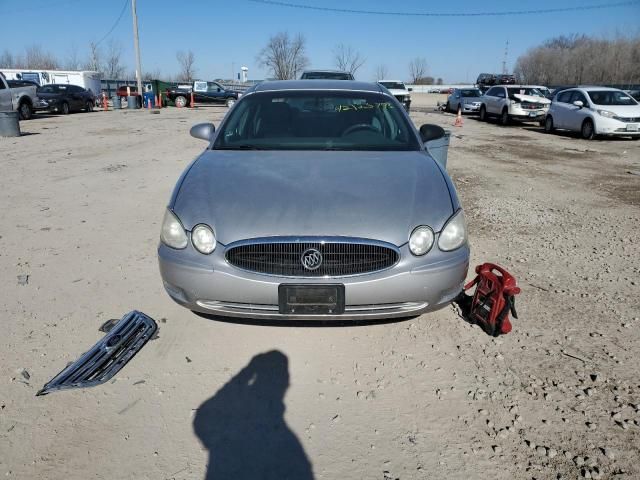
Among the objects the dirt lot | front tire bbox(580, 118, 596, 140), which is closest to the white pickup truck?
the dirt lot

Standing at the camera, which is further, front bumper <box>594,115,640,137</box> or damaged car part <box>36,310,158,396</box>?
front bumper <box>594,115,640,137</box>

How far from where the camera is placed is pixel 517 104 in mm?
19391

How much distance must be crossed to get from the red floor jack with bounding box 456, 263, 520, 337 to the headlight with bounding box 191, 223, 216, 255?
5.89 ft

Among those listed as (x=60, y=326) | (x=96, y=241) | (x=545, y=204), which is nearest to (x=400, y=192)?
(x=60, y=326)

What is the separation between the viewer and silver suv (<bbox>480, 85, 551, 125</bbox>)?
19.3 m

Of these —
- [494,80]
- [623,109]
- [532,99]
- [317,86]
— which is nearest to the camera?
[317,86]

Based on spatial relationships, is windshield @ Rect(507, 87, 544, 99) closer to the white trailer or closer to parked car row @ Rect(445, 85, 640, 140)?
parked car row @ Rect(445, 85, 640, 140)

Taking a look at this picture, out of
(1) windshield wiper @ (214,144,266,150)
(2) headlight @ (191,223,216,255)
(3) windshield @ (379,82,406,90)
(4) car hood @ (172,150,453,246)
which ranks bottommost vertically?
(2) headlight @ (191,223,216,255)

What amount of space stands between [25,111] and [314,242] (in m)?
22.8

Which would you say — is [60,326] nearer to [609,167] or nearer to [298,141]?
[298,141]

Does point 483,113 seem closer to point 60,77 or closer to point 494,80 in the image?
point 494,80

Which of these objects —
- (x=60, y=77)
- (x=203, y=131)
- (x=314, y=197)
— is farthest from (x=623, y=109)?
(x=60, y=77)

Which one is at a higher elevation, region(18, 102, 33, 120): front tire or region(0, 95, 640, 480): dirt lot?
region(18, 102, 33, 120): front tire

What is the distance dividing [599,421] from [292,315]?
5.29 ft
